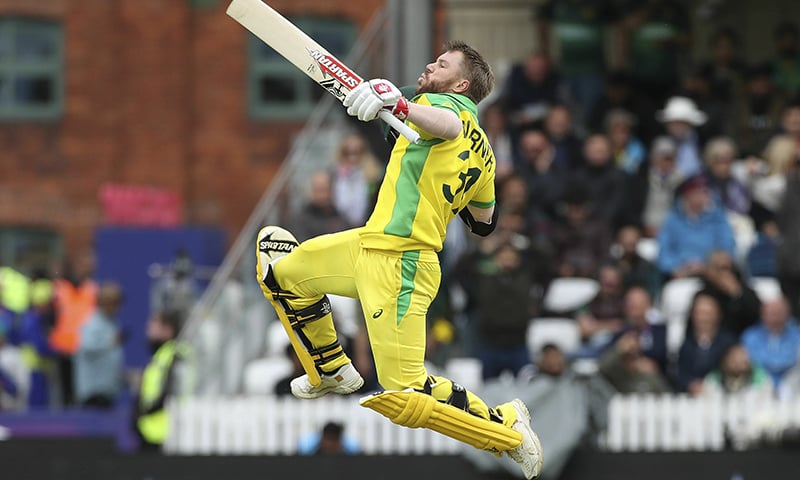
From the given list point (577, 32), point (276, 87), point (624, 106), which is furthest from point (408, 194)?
point (276, 87)

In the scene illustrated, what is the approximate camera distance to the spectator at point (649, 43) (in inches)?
646

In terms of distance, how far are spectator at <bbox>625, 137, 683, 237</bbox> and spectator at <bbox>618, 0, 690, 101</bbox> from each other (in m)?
1.83

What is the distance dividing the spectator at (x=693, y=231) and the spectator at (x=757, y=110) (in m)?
1.82

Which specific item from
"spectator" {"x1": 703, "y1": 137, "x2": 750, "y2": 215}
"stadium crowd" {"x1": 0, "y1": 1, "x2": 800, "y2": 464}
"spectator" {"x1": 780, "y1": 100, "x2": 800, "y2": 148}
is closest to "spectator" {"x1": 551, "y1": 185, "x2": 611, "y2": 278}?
"stadium crowd" {"x1": 0, "y1": 1, "x2": 800, "y2": 464}

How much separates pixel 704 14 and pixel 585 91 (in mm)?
2087

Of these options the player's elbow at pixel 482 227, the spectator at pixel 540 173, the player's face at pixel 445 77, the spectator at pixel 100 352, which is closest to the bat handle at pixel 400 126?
the player's face at pixel 445 77

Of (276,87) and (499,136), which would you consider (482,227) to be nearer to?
(499,136)

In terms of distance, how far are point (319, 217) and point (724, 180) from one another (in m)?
3.64

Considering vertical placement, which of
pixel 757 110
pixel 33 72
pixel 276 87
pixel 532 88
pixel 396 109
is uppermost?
pixel 33 72

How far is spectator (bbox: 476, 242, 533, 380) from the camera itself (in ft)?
42.2

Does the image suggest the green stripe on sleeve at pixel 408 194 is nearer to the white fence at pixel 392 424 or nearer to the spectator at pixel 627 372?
the white fence at pixel 392 424

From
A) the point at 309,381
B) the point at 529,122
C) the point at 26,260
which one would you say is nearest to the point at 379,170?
the point at 529,122

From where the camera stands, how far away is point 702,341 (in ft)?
41.9

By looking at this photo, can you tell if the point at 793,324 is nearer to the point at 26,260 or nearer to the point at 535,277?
the point at 535,277
